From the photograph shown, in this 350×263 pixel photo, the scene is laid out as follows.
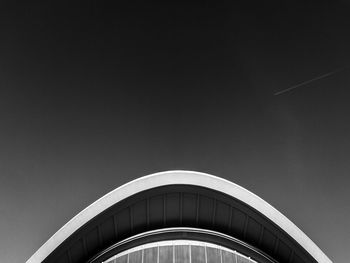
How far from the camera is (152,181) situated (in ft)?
34.7

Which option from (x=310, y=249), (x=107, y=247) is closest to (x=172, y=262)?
(x=107, y=247)

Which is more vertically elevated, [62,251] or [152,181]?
[152,181]

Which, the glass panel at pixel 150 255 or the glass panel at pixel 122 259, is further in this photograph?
the glass panel at pixel 122 259

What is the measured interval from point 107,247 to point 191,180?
9.40ft

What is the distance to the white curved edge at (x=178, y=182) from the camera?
31.2 feet

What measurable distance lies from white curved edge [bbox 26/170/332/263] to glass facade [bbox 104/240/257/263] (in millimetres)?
1388

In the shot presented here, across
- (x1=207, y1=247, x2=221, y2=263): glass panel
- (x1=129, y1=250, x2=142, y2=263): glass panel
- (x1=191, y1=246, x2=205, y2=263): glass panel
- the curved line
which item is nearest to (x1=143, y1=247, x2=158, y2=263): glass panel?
(x1=129, y1=250, x2=142, y2=263): glass panel

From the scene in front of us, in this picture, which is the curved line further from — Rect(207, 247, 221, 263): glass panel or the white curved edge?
the white curved edge

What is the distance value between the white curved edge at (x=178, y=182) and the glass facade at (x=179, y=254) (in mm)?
1388

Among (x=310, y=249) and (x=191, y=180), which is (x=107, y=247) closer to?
(x=191, y=180)

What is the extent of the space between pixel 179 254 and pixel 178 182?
6.11 ft

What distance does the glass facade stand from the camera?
1006 cm

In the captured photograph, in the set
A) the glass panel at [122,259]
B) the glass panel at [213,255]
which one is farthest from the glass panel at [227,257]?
the glass panel at [122,259]

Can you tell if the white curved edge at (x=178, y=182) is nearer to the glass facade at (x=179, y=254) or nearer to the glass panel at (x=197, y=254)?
the glass facade at (x=179, y=254)
